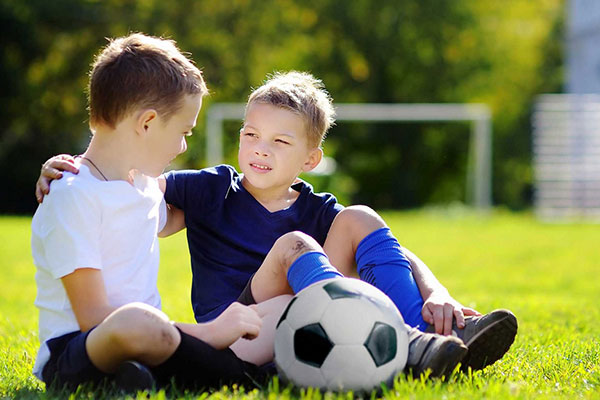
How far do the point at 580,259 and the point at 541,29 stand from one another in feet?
68.5

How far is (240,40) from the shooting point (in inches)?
902

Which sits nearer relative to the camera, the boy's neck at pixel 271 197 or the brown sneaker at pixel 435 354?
the brown sneaker at pixel 435 354

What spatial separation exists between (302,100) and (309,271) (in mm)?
818

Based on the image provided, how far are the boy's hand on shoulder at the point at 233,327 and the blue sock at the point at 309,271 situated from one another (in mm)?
200

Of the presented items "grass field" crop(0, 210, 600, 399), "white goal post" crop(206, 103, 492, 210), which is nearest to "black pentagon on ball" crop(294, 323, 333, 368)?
"grass field" crop(0, 210, 600, 399)

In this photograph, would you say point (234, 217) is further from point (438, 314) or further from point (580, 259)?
point (580, 259)

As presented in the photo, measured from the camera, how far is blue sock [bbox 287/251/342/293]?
2.68 m

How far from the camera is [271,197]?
10.9 ft

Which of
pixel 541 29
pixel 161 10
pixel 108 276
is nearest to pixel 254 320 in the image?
pixel 108 276

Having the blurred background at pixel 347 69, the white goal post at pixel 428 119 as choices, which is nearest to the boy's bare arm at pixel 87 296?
the white goal post at pixel 428 119

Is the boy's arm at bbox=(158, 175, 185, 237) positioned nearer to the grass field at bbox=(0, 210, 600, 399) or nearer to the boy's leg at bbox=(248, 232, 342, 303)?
the boy's leg at bbox=(248, 232, 342, 303)

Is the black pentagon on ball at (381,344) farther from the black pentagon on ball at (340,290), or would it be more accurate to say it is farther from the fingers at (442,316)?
the fingers at (442,316)

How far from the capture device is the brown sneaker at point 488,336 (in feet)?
9.05

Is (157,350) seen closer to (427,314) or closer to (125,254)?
(125,254)
